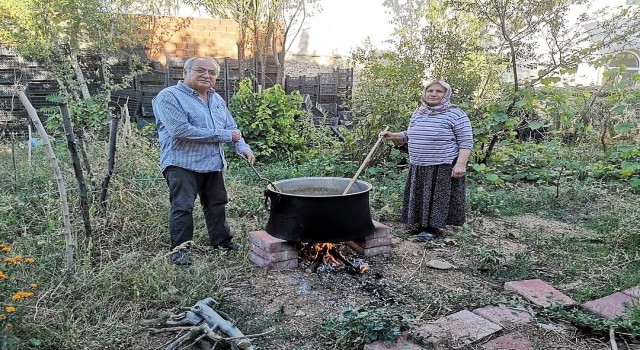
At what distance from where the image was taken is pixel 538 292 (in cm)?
287

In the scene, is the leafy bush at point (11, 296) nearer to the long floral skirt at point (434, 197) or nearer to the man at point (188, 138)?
the man at point (188, 138)

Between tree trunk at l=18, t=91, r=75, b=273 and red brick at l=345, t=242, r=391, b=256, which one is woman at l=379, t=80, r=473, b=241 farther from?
tree trunk at l=18, t=91, r=75, b=273

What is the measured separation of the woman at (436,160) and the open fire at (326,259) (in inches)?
35.5

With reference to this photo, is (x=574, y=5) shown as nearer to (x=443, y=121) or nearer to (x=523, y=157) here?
(x=523, y=157)

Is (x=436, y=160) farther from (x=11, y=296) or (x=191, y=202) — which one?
(x=11, y=296)

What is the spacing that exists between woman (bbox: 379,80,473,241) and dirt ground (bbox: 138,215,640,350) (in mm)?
361

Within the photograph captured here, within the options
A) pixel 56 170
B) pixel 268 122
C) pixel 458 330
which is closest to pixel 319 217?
pixel 458 330

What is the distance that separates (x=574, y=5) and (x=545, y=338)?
208 inches

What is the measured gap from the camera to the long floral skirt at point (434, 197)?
156 inches

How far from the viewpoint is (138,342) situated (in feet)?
7.63

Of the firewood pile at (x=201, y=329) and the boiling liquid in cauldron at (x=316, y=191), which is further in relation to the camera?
the boiling liquid in cauldron at (x=316, y=191)

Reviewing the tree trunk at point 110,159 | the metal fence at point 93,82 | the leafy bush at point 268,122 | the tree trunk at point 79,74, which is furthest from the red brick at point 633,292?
the tree trunk at point 79,74

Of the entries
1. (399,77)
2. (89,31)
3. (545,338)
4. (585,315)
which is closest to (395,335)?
(545,338)

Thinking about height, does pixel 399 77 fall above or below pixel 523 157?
above
